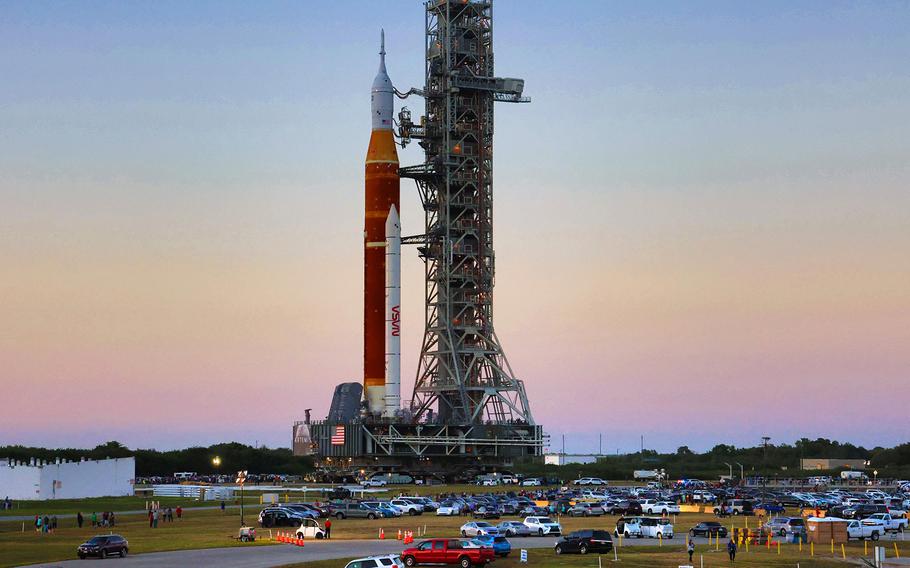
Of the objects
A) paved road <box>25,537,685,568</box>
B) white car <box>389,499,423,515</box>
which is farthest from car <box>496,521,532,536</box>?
white car <box>389,499,423,515</box>

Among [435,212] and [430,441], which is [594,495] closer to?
[430,441]

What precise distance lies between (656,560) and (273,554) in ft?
65.0

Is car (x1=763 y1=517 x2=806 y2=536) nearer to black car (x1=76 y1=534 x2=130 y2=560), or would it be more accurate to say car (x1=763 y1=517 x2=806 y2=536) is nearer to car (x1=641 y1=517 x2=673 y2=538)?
car (x1=641 y1=517 x2=673 y2=538)

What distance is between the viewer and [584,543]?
223 ft

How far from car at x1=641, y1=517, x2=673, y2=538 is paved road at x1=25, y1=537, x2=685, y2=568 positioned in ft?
2.99

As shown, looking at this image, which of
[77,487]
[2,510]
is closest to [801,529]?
[2,510]

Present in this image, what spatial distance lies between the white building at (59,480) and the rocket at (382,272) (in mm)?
29999

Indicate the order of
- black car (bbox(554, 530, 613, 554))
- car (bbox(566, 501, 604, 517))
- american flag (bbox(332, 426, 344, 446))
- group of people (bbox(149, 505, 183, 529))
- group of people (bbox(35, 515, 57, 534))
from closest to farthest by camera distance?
black car (bbox(554, 530, 613, 554)) → group of people (bbox(35, 515, 57, 534)) → group of people (bbox(149, 505, 183, 529)) → car (bbox(566, 501, 604, 517)) → american flag (bbox(332, 426, 344, 446))

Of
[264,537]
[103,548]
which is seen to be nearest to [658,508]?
[264,537]

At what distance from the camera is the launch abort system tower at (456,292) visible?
152500mm

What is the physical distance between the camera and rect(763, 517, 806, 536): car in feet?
256

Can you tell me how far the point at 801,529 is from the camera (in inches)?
3061

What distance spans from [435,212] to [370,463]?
30401 millimetres

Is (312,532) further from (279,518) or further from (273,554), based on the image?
(273,554)
